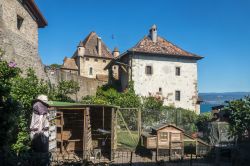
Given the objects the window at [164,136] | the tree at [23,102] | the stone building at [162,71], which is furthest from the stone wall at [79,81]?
the tree at [23,102]

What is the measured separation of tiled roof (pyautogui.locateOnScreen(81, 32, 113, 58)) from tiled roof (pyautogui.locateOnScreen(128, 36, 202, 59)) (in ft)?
63.2

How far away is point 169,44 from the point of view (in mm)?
33969

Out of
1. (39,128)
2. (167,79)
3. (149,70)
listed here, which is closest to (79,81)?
(149,70)

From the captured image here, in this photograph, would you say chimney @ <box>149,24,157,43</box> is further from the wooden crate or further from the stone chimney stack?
the wooden crate

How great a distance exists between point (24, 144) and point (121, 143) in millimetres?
8069

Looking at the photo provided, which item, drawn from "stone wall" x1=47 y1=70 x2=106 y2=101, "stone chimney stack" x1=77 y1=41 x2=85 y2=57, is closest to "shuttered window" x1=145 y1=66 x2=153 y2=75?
"stone wall" x1=47 y1=70 x2=106 y2=101

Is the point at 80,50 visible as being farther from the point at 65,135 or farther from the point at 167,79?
the point at 65,135

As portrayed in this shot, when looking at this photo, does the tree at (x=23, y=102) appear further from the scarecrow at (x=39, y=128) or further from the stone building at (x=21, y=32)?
the stone building at (x=21, y=32)


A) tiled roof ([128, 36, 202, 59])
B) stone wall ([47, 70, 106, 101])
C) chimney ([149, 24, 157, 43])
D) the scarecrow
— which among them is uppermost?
chimney ([149, 24, 157, 43])

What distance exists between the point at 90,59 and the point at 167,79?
21587mm

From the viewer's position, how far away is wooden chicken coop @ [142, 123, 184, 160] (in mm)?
14969

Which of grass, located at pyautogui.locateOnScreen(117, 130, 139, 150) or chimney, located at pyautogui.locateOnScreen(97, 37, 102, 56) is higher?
chimney, located at pyautogui.locateOnScreen(97, 37, 102, 56)

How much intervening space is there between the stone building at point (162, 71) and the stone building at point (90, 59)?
1784 cm

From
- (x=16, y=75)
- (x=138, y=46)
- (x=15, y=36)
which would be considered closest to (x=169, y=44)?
(x=138, y=46)
